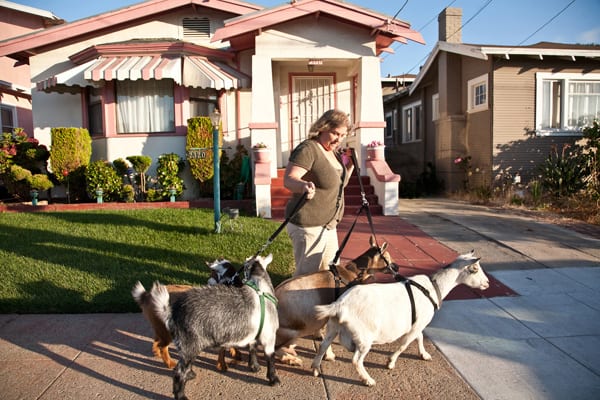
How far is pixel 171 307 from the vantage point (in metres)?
2.90

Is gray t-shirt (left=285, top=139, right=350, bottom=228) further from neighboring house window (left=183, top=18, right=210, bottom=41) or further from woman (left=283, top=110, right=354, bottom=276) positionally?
neighboring house window (left=183, top=18, right=210, bottom=41)

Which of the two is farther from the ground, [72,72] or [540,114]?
[72,72]

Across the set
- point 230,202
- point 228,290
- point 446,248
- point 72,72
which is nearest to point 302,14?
point 230,202

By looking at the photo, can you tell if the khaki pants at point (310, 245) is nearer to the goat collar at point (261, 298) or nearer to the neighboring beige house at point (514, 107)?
the goat collar at point (261, 298)

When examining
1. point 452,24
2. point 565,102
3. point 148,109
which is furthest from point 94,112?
point 565,102

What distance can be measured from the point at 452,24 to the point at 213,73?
10.8m

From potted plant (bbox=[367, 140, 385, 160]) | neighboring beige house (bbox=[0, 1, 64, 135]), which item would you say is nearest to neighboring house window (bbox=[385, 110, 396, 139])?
potted plant (bbox=[367, 140, 385, 160])

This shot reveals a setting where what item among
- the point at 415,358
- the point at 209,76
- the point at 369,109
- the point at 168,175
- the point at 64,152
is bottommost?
the point at 415,358

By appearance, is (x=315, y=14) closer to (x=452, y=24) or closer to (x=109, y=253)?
(x=109, y=253)

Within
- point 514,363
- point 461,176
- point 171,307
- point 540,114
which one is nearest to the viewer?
point 171,307

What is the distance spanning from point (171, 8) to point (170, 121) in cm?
311

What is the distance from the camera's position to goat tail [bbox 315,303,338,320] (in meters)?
3.05

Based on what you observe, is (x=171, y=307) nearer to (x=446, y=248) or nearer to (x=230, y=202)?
(x=446, y=248)

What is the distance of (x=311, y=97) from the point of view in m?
11.8
